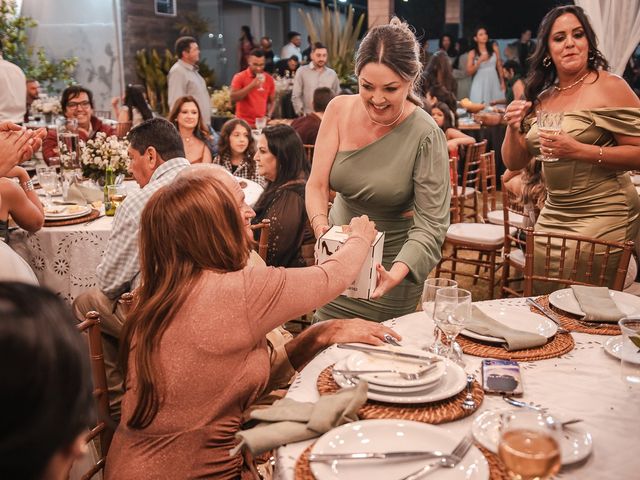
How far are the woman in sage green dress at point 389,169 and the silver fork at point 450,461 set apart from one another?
737 millimetres

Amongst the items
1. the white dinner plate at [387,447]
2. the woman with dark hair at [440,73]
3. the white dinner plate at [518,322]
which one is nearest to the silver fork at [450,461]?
the white dinner plate at [387,447]

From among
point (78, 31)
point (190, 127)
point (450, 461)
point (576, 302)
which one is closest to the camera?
point (450, 461)

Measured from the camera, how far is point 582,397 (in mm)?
1554

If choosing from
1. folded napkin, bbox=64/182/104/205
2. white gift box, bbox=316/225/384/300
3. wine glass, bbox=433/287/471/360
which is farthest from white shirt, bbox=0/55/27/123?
wine glass, bbox=433/287/471/360

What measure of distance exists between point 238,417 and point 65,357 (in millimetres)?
891

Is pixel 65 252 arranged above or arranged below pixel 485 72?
below

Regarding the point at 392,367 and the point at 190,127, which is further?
the point at 190,127

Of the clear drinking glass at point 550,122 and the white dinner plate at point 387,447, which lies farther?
the clear drinking glass at point 550,122

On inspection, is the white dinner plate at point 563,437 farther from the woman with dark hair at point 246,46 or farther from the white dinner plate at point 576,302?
the woman with dark hair at point 246,46

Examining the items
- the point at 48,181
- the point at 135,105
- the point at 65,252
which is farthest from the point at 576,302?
the point at 135,105

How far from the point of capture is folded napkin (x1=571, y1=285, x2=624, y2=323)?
1953 mm

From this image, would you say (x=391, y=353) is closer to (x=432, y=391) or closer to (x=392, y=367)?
(x=392, y=367)

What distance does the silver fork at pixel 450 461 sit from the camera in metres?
1.22

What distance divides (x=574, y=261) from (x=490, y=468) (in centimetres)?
176
